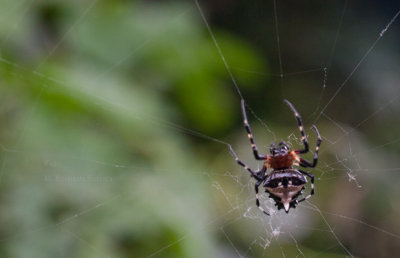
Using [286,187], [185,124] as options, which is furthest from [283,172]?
[185,124]

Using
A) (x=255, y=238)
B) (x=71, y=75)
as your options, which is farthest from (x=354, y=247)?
(x=71, y=75)

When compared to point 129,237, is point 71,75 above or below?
above

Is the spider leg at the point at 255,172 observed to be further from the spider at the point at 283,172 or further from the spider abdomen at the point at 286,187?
the spider abdomen at the point at 286,187

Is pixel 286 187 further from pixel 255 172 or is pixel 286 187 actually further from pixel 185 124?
pixel 185 124

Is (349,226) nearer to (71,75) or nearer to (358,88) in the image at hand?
(358,88)

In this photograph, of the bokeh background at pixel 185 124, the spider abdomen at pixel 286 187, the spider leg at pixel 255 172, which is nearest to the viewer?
the bokeh background at pixel 185 124

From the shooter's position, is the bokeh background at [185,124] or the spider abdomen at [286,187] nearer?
the bokeh background at [185,124]

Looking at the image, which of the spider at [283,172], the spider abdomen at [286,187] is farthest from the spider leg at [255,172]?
the spider abdomen at [286,187]
